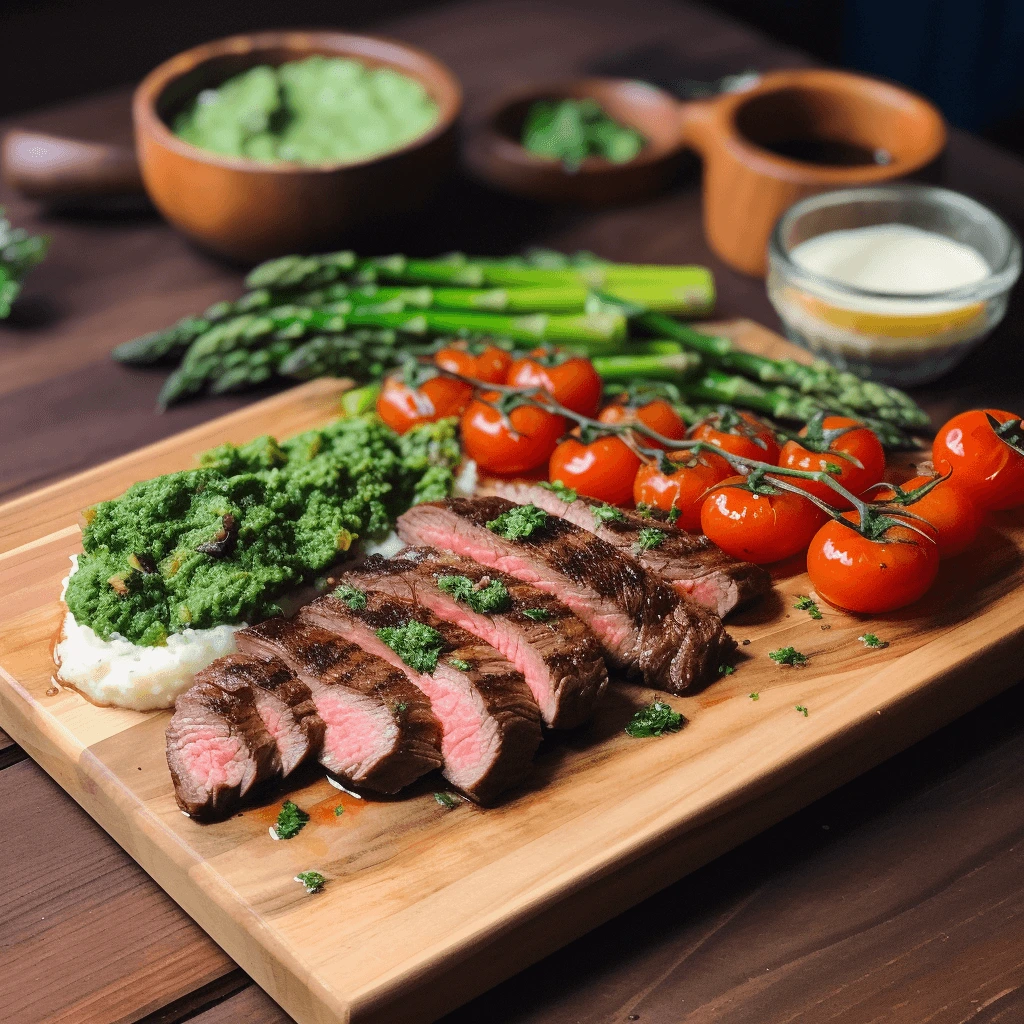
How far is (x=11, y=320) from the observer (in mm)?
4906

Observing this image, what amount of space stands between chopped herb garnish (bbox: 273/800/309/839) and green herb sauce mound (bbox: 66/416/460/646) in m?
0.59

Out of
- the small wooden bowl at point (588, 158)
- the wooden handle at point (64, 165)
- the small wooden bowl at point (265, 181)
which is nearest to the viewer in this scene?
the small wooden bowl at point (265, 181)

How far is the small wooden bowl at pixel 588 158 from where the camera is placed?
5434 millimetres

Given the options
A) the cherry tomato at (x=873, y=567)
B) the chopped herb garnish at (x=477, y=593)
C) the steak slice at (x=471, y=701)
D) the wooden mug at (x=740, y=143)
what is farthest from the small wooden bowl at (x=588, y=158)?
the steak slice at (x=471, y=701)

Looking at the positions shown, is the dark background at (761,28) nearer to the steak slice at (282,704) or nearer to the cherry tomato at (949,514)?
the cherry tomato at (949,514)

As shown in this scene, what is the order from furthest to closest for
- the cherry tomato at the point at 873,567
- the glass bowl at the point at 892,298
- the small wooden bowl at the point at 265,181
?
the small wooden bowl at the point at 265,181
the glass bowl at the point at 892,298
the cherry tomato at the point at 873,567

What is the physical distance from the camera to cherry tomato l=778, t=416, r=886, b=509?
361cm

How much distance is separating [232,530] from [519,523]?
2.59 ft

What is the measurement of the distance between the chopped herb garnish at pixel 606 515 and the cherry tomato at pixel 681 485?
155mm

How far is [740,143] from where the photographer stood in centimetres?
→ 494

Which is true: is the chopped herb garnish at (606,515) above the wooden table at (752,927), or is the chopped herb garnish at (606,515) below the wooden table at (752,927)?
above

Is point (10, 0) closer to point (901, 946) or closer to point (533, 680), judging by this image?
point (533, 680)

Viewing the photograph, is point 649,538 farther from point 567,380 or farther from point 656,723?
point 567,380

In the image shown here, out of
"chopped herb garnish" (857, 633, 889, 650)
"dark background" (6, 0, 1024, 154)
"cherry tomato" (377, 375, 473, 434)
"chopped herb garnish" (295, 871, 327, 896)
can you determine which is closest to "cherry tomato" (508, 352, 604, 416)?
"cherry tomato" (377, 375, 473, 434)
